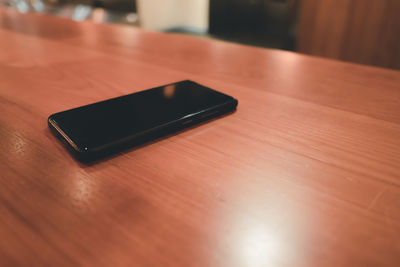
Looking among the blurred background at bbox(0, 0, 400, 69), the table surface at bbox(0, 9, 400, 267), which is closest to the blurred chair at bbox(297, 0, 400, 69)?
the blurred background at bbox(0, 0, 400, 69)

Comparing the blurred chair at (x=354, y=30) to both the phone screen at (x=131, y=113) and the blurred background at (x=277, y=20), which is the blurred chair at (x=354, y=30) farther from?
the phone screen at (x=131, y=113)

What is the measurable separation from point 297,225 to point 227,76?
0.31 metres

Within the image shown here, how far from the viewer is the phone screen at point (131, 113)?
0.85 ft

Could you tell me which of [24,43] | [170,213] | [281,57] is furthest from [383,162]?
[24,43]

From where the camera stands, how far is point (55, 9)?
279 centimetres

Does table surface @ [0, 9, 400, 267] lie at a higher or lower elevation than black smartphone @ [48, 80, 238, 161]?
lower

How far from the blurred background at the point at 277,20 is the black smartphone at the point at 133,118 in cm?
137

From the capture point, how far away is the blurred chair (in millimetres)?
1314

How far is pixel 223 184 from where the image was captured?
8.7 inches

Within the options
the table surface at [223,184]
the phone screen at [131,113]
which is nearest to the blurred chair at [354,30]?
the table surface at [223,184]

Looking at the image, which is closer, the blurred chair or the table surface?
the table surface

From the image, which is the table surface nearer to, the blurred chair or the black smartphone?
the black smartphone

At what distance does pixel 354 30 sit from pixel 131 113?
58.0 inches

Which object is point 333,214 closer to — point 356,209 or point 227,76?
point 356,209
